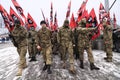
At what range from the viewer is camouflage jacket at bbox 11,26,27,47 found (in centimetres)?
932

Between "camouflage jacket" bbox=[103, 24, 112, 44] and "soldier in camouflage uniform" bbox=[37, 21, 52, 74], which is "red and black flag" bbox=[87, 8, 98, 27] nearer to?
"camouflage jacket" bbox=[103, 24, 112, 44]

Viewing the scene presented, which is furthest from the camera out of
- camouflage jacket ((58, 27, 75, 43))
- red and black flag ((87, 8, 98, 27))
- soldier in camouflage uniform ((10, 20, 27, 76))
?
red and black flag ((87, 8, 98, 27))

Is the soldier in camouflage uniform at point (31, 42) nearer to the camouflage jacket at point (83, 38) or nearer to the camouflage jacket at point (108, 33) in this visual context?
the camouflage jacket at point (83, 38)

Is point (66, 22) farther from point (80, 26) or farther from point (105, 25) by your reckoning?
point (105, 25)

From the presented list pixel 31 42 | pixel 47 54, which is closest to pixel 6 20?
pixel 31 42

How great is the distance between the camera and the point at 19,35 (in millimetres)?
9312

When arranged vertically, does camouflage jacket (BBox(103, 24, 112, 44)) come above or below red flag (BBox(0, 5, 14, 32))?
below

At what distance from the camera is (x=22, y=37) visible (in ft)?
30.8

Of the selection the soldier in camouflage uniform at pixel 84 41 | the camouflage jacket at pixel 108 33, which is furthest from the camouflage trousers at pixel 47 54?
the camouflage jacket at pixel 108 33

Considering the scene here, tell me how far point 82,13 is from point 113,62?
2610 millimetres

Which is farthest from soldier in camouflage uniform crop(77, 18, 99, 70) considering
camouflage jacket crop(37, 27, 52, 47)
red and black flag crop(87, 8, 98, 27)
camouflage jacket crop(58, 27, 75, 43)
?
red and black flag crop(87, 8, 98, 27)

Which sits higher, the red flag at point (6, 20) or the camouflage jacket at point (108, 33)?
the red flag at point (6, 20)

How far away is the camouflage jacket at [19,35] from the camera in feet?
30.6

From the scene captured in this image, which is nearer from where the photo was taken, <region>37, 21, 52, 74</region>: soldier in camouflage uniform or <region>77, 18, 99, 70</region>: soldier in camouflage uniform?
<region>37, 21, 52, 74</region>: soldier in camouflage uniform
